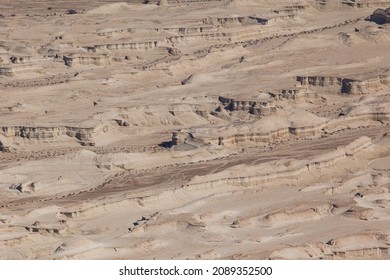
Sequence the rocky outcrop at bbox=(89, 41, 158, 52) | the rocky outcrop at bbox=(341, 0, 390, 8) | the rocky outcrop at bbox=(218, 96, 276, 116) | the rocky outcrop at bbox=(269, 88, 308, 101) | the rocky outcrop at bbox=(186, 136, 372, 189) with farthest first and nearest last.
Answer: the rocky outcrop at bbox=(341, 0, 390, 8)
the rocky outcrop at bbox=(89, 41, 158, 52)
the rocky outcrop at bbox=(269, 88, 308, 101)
the rocky outcrop at bbox=(218, 96, 276, 116)
the rocky outcrop at bbox=(186, 136, 372, 189)

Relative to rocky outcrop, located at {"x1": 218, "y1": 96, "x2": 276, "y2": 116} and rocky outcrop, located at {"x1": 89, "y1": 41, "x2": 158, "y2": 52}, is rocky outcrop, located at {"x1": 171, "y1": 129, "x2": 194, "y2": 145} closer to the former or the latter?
rocky outcrop, located at {"x1": 218, "y1": 96, "x2": 276, "y2": 116}

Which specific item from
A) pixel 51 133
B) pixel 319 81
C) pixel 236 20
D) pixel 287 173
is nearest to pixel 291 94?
pixel 319 81

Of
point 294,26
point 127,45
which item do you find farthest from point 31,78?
point 294,26

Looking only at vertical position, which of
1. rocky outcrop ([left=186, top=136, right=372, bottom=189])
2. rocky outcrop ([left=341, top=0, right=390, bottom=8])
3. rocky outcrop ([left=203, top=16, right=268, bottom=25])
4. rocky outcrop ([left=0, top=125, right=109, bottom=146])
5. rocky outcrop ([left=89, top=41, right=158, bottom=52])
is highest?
rocky outcrop ([left=186, top=136, right=372, bottom=189])

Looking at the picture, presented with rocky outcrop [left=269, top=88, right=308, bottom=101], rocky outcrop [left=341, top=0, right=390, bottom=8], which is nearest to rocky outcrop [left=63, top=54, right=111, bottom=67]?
rocky outcrop [left=269, top=88, right=308, bottom=101]

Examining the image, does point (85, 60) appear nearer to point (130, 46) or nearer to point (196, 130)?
point (130, 46)

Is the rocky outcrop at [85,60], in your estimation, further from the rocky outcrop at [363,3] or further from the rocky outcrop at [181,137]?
the rocky outcrop at [363,3]
